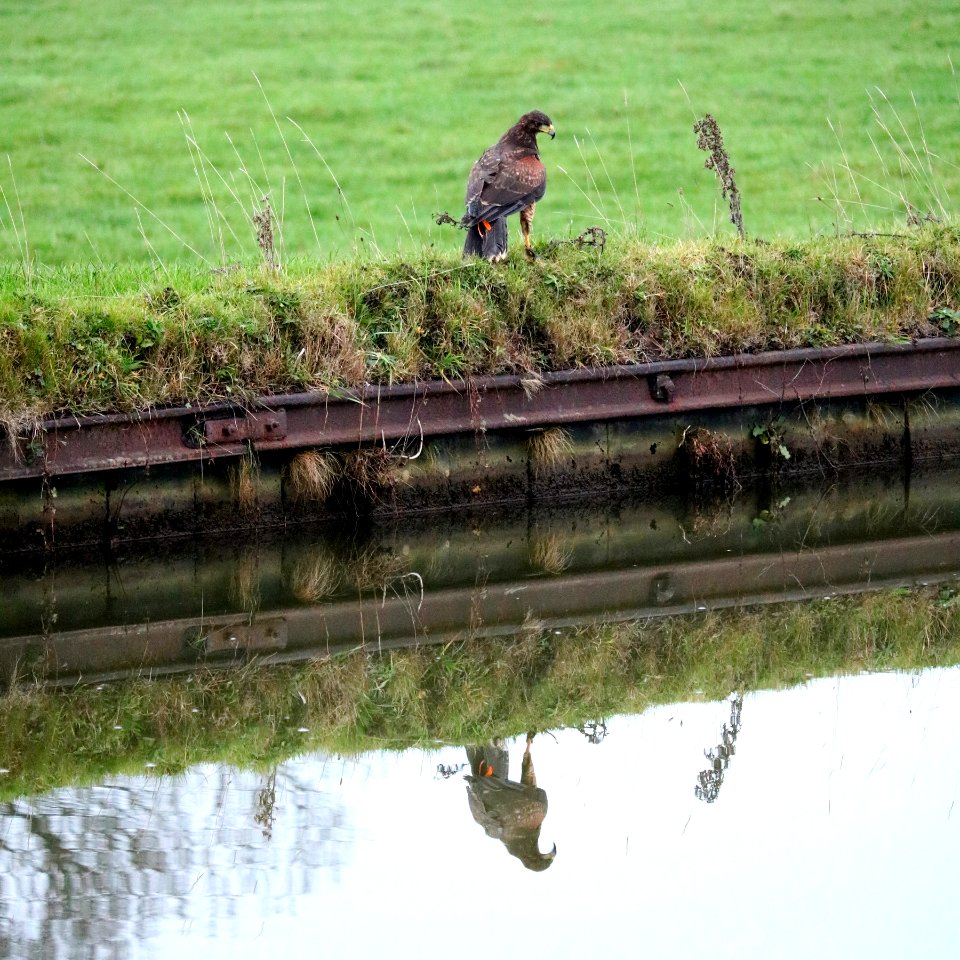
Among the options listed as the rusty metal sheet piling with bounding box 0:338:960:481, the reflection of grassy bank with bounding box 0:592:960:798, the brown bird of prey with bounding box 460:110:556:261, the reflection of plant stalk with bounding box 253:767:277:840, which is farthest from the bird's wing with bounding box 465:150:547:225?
the reflection of plant stalk with bounding box 253:767:277:840

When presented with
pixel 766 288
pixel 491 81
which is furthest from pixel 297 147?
pixel 766 288

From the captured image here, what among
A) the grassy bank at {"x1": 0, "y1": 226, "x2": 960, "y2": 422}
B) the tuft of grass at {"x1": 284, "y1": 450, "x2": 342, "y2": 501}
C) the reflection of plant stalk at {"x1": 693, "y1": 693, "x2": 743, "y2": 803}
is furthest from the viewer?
the tuft of grass at {"x1": 284, "y1": 450, "x2": 342, "y2": 501}

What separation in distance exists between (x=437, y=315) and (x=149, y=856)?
5.01 meters

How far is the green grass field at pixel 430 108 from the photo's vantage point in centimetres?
1780

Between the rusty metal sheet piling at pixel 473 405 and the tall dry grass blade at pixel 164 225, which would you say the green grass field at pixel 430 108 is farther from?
the rusty metal sheet piling at pixel 473 405

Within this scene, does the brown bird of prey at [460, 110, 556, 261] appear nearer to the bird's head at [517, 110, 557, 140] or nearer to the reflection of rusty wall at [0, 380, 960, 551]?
the bird's head at [517, 110, 557, 140]

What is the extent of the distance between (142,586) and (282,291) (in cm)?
220

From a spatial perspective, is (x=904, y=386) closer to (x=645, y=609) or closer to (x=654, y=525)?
(x=654, y=525)

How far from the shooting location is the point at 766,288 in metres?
10.0

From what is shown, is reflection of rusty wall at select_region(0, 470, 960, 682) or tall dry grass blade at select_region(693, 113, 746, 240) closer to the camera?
reflection of rusty wall at select_region(0, 470, 960, 682)

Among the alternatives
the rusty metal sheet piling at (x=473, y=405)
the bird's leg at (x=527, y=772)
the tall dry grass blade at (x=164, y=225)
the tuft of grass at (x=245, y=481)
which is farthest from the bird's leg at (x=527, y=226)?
the bird's leg at (x=527, y=772)

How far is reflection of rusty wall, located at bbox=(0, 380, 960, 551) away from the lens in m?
8.38

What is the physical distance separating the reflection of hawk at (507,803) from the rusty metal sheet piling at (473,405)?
10.6 feet

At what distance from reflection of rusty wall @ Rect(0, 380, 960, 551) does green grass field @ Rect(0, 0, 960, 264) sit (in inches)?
163
